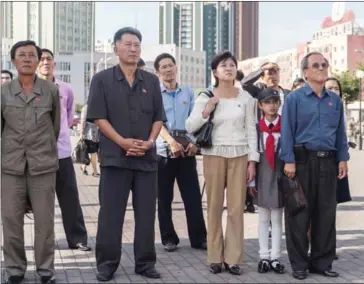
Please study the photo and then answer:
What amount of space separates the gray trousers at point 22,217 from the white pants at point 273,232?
2033 millimetres

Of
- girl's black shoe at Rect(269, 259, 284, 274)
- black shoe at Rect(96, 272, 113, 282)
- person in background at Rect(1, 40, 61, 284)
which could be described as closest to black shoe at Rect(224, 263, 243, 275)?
girl's black shoe at Rect(269, 259, 284, 274)

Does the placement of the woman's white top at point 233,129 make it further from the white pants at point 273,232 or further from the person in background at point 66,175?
the person in background at point 66,175

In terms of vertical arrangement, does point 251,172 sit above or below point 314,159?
below

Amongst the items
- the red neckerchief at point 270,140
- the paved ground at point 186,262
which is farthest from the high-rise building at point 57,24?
the red neckerchief at point 270,140

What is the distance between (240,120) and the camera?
6641mm

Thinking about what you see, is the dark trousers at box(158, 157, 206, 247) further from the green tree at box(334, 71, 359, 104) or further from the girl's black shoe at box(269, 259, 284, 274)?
the green tree at box(334, 71, 359, 104)

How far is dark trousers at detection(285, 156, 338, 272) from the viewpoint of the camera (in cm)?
650

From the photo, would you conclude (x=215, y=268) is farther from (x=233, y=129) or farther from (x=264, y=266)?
(x=233, y=129)

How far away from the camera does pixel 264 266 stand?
666 cm

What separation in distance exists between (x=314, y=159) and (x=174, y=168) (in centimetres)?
183

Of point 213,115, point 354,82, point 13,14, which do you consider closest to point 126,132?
point 213,115

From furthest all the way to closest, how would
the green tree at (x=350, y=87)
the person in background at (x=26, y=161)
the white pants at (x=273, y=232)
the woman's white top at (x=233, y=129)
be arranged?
the green tree at (x=350, y=87)
the white pants at (x=273, y=232)
the woman's white top at (x=233, y=129)
the person in background at (x=26, y=161)

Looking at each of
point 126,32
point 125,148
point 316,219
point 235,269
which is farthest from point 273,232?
point 126,32

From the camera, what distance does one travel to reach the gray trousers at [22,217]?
6.07 meters
